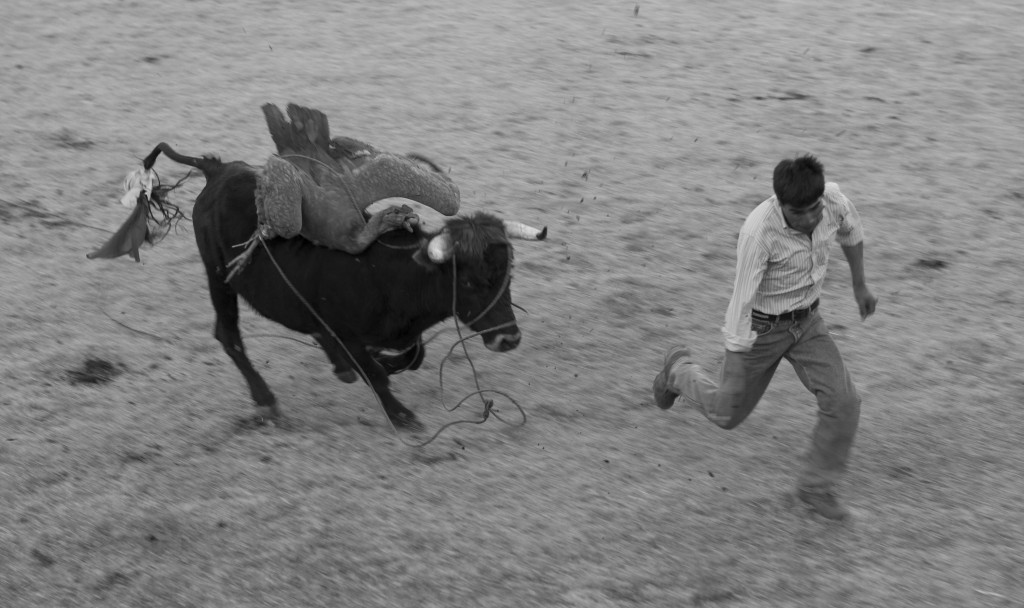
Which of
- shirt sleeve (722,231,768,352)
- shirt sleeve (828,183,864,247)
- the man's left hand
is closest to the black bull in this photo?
shirt sleeve (722,231,768,352)

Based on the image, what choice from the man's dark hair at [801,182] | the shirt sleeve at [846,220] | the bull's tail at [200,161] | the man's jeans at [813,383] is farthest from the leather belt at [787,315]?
the bull's tail at [200,161]

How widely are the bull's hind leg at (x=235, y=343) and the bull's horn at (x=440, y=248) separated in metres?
1.12

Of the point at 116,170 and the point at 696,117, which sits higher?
the point at 696,117

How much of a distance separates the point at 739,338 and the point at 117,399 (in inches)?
112

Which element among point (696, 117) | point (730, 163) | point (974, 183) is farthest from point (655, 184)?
point (974, 183)

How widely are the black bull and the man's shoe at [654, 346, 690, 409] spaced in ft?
2.15

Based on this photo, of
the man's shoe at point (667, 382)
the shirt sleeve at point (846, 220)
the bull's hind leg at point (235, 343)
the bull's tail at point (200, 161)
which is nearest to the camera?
the shirt sleeve at point (846, 220)

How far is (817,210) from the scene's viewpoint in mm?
4020

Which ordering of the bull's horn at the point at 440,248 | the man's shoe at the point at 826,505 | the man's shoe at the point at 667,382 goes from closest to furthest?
the man's shoe at the point at 826,505 < the bull's horn at the point at 440,248 < the man's shoe at the point at 667,382

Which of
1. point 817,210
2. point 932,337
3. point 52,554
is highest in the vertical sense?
point 817,210

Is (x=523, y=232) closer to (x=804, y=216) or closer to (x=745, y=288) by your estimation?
(x=745, y=288)

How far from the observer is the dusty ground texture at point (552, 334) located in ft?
13.7

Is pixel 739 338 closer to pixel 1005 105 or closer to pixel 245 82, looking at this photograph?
pixel 1005 105

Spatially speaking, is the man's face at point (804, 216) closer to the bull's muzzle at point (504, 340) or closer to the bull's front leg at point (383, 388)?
the bull's muzzle at point (504, 340)
